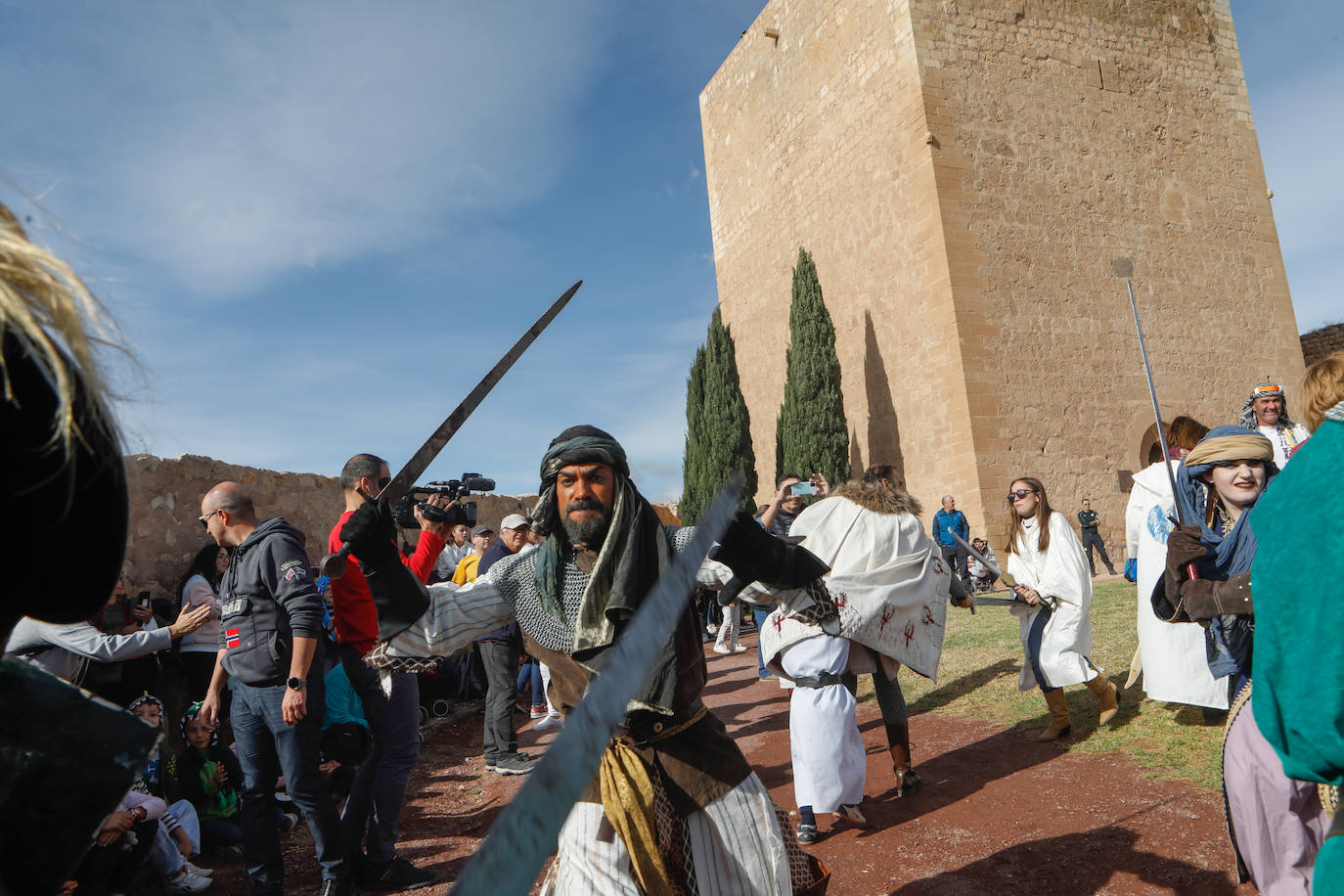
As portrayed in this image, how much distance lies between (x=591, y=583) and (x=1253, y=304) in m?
17.4

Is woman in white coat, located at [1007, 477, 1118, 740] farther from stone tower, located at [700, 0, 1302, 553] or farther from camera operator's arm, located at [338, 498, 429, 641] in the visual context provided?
stone tower, located at [700, 0, 1302, 553]

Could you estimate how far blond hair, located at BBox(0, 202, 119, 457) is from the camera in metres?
0.69

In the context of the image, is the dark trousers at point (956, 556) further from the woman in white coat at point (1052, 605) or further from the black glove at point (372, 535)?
the black glove at point (372, 535)

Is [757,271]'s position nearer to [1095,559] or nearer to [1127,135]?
[1127,135]

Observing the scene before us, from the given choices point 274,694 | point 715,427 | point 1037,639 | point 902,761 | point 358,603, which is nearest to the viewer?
point 274,694

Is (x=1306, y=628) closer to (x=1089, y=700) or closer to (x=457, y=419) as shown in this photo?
(x=457, y=419)

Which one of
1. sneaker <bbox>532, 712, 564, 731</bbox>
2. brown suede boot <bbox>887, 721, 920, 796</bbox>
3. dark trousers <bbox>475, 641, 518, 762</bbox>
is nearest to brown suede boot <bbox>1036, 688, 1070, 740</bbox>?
brown suede boot <bbox>887, 721, 920, 796</bbox>

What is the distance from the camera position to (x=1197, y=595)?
2746 mm

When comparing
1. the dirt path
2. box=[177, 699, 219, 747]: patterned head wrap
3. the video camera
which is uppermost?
the video camera

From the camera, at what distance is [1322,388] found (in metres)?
2.14

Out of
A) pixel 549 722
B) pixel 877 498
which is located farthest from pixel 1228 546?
pixel 549 722

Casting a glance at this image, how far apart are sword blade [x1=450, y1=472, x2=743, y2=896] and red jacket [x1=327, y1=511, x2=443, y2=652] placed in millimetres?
3297

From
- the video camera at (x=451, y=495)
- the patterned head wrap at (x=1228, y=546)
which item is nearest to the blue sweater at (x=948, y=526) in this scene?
the patterned head wrap at (x=1228, y=546)

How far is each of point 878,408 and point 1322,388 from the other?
43.8 ft
